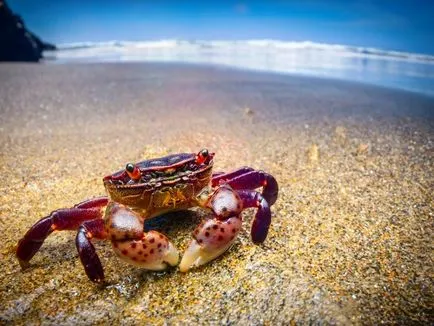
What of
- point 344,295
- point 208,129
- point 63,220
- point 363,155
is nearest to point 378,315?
point 344,295

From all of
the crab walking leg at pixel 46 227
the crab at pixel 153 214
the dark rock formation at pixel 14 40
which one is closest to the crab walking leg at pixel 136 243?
the crab at pixel 153 214

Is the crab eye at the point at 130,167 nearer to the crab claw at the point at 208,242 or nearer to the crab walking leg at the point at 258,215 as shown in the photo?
the crab claw at the point at 208,242

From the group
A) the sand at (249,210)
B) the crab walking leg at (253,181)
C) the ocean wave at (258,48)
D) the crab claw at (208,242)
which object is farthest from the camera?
the ocean wave at (258,48)

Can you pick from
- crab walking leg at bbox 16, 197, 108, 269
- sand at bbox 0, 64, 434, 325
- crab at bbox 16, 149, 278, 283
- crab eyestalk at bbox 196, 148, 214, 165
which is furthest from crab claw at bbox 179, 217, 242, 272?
crab walking leg at bbox 16, 197, 108, 269

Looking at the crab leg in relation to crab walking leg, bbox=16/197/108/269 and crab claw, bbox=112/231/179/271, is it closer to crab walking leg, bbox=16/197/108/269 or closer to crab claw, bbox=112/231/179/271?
crab claw, bbox=112/231/179/271

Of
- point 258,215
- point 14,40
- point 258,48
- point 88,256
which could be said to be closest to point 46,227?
point 88,256

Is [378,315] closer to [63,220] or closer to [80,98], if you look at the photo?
[63,220]
